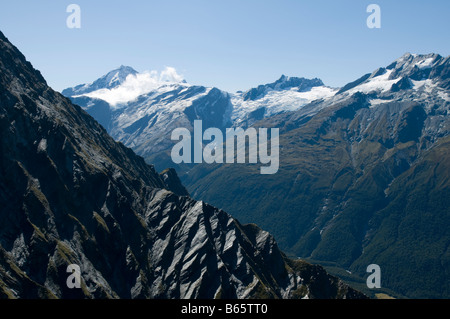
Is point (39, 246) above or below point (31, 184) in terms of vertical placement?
below
